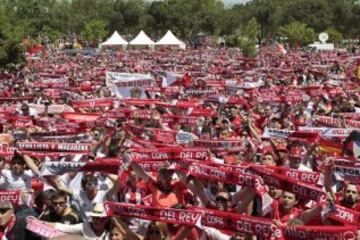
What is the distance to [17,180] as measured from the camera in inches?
383

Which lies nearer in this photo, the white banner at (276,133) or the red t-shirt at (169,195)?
the red t-shirt at (169,195)

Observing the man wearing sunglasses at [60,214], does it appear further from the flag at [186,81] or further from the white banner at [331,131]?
the flag at [186,81]

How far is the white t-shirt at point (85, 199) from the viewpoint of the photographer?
27.7 feet

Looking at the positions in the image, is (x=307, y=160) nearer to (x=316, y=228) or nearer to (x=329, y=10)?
(x=316, y=228)

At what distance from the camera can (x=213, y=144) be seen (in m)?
12.2

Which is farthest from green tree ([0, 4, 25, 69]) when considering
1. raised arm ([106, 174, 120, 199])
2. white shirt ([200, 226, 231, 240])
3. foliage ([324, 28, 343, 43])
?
foliage ([324, 28, 343, 43])

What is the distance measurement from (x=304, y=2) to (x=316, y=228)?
114 metres

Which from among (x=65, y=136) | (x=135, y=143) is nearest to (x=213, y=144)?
(x=135, y=143)

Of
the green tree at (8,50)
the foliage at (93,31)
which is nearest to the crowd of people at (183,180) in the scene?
the green tree at (8,50)

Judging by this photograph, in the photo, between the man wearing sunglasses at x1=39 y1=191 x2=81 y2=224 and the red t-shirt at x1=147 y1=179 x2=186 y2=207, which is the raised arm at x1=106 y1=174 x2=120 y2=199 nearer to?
the red t-shirt at x1=147 y1=179 x2=186 y2=207

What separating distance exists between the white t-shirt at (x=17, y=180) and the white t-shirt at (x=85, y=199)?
1.17m

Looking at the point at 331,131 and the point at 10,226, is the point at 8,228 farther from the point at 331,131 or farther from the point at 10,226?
the point at 331,131

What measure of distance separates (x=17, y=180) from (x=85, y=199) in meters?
1.50

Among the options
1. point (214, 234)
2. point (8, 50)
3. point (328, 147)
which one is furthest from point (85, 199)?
point (8, 50)
